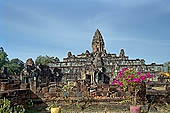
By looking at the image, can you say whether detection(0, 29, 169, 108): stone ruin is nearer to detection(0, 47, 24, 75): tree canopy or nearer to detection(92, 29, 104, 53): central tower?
detection(92, 29, 104, 53): central tower

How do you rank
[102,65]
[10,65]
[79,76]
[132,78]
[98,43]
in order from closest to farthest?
1. [132,78]
2. [79,76]
3. [102,65]
4. [98,43]
5. [10,65]

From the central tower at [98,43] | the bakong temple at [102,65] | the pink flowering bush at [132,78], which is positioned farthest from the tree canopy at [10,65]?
the pink flowering bush at [132,78]

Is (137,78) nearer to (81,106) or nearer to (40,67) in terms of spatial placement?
(81,106)

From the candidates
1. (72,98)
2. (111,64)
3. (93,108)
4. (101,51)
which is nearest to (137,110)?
(93,108)

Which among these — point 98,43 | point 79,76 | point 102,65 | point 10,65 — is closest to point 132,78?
point 79,76

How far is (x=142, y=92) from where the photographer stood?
1070cm

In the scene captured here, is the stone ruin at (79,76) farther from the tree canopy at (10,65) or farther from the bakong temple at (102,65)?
the tree canopy at (10,65)

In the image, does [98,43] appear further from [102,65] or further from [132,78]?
[132,78]

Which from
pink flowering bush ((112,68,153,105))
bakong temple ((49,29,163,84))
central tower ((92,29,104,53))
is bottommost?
pink flowering bush ((112,68,153,105))

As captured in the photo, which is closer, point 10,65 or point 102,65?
point 102,65

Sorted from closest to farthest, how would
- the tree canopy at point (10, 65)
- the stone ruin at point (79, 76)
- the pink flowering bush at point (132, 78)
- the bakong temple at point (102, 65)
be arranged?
the pink flowering bush at point (132, 78), the stone ruin at point (79, 76), the bakong temple at point (102, 65), the tree canopy at point (10, 65)

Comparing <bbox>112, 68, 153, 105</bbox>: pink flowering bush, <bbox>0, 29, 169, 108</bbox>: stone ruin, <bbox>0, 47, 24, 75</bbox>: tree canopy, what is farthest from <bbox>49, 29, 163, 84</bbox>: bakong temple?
<bbox>112, 68, 153, 105</bbox>: pink flowering bush

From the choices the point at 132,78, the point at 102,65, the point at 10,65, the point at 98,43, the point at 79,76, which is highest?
the point at 98,43

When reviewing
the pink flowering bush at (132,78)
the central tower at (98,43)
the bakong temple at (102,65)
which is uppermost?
the central tower at (98,43)
